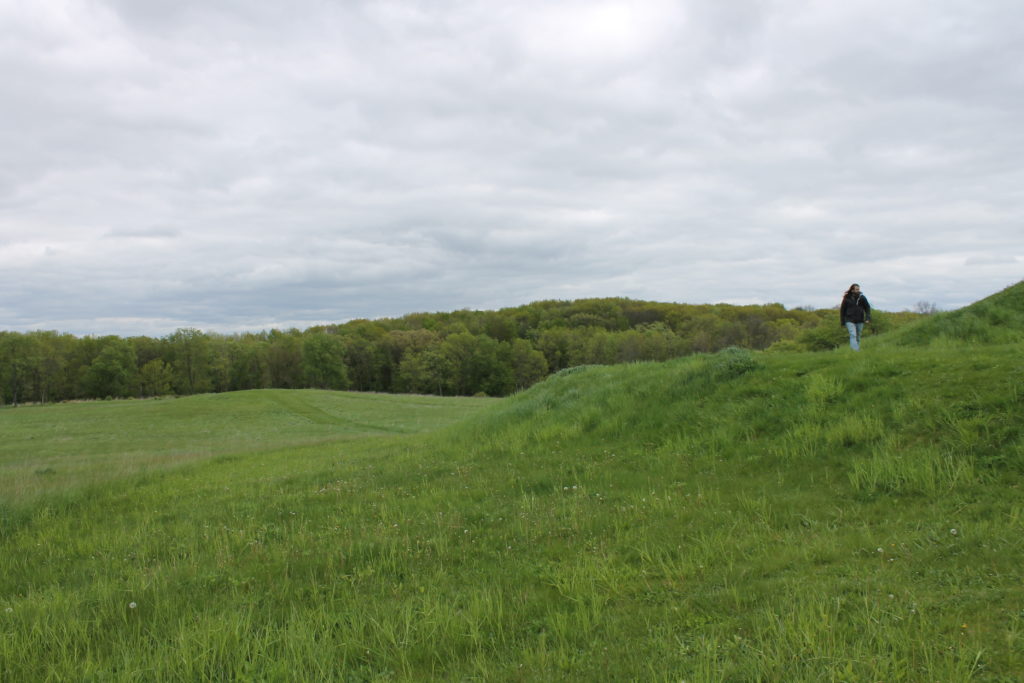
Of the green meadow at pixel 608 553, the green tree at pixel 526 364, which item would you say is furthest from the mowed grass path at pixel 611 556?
the green tree at pixel 526 364

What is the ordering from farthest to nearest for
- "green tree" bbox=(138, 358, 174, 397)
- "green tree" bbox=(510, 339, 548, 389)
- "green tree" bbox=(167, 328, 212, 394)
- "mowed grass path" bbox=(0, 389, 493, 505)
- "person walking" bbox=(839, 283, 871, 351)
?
1. "green tree" bbox=(510, 339, 548, 389)
2. "green tree" bbox=(167, 328, 212, 394)
3. "green tree" bbox=(138, 358, 174, 397)
4. "mowed grass path" bbox=(0, 389, 493, 505)
5. "person walking" bbox=(839, 283, 871, 351)

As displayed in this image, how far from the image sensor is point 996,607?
12.0ft

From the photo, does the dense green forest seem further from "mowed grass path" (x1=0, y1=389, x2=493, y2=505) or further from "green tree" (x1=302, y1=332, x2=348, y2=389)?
"mowed grass path" (x1=0, y1=389, x2=493, y2=505)

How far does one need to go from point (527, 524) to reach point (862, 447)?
17.9 feet

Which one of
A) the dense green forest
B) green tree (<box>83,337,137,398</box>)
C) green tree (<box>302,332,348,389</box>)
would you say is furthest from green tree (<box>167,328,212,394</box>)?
green tree (<box>302,332,348,389</box>)

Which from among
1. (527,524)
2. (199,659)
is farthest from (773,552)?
(199,659)

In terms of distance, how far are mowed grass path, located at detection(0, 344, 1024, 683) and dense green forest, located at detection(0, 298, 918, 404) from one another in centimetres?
8829

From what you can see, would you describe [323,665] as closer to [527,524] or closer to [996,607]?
[527,524]

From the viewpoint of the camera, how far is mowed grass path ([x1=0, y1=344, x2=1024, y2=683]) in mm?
3742

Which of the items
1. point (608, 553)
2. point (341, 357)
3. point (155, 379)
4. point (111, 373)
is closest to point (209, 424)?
point (608, 553)

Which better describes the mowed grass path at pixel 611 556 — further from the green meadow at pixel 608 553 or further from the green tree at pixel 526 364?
the green tree at pixel 526 364

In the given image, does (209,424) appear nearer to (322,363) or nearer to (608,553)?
(608,553)

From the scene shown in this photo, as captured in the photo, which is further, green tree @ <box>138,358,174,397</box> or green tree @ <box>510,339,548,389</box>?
green tree @ <box>510,339,548,389</box>

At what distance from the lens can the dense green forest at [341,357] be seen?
92.3 metres
